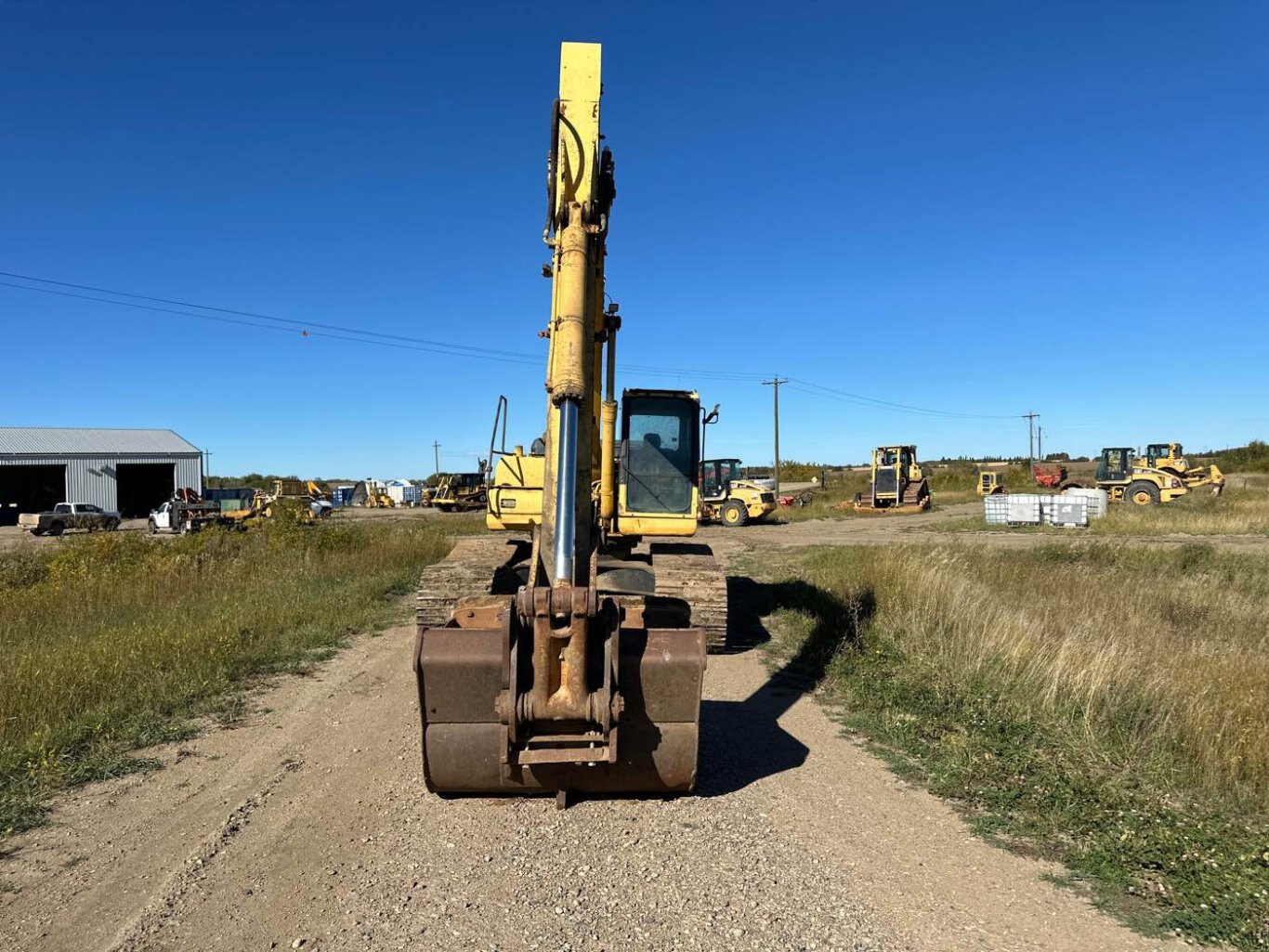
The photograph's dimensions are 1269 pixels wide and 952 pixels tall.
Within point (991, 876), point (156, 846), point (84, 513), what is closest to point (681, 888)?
point (991, 876)

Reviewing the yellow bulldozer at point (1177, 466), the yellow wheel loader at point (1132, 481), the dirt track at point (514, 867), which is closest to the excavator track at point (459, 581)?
the dirt track at point (514, 867)

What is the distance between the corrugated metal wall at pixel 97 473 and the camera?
46.3 m

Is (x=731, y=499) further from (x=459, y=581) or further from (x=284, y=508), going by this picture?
(x=459, y=581)

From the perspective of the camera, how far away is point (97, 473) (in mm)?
47750

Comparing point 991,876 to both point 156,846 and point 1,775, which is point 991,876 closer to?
point 156,846

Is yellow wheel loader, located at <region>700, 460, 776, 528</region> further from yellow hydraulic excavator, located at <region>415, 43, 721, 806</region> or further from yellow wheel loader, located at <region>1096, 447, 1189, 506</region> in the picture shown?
yellow hydraulic excavator, located at <region>415, 43, 721, 806</region>

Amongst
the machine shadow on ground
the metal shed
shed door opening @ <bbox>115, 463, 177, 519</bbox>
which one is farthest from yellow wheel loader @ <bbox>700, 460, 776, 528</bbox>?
shed door opening @ <bbox>115, 463, 177, 519</bbox>

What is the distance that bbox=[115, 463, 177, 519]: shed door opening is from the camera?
51.9 meters

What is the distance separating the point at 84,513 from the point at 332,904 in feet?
133

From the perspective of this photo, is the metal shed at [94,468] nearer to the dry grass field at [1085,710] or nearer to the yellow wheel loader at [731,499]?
the yellow wheel loader at [731,499]

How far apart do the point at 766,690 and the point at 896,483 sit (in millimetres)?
33144

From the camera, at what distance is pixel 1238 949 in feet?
11.2

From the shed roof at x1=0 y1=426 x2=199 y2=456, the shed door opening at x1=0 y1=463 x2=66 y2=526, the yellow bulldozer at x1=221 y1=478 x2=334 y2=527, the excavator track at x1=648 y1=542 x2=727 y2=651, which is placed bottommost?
the excavator track at x1=648 y1=542 x2=727 y2=651

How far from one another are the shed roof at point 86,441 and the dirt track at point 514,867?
5016cm
